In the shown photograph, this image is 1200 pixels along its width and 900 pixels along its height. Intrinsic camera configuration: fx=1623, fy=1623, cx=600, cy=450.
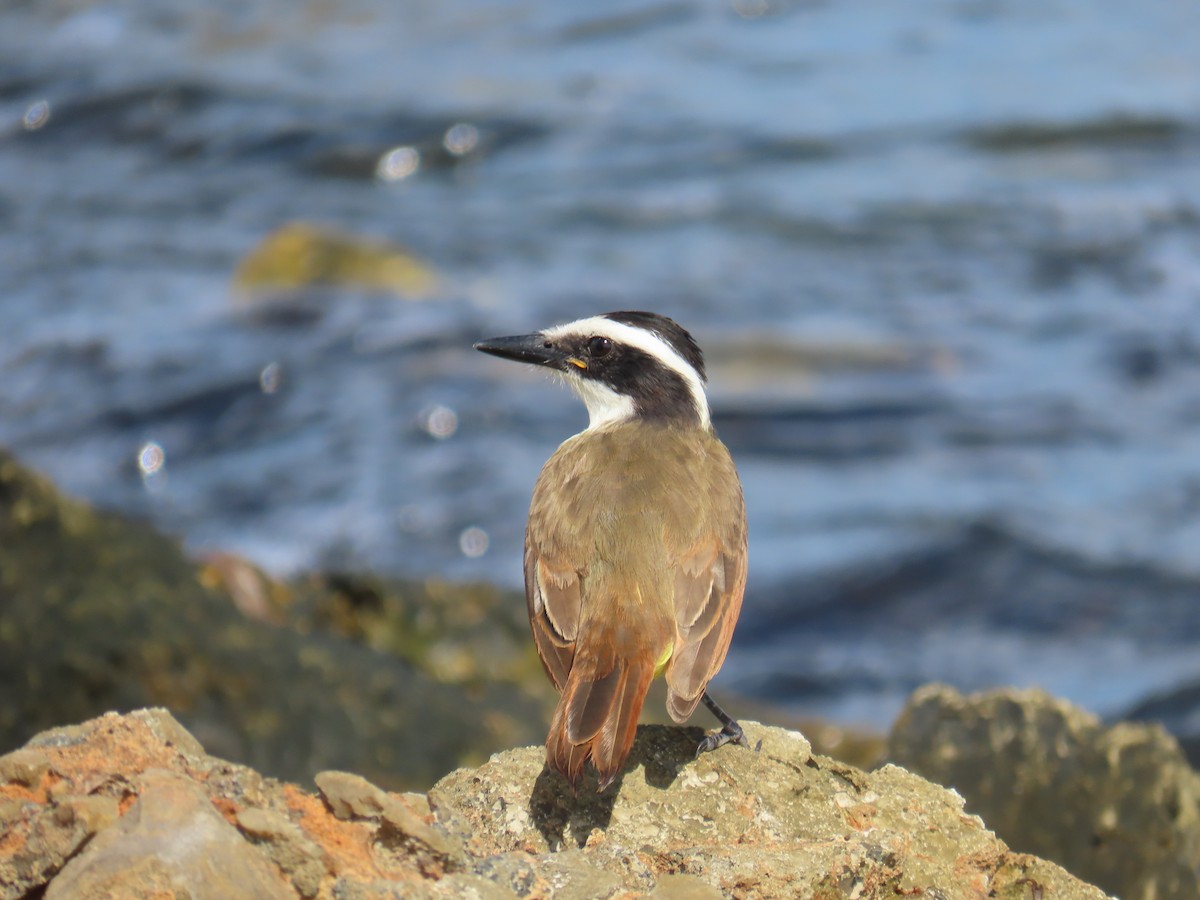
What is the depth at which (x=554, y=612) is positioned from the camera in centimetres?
504

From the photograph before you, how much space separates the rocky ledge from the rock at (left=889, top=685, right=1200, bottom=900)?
1669mm

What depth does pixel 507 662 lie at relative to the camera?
9.29m

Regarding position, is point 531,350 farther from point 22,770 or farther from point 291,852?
point 291,852

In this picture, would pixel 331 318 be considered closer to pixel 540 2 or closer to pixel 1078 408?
pixel 1078 408

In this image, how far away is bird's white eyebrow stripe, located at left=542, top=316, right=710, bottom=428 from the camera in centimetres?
635

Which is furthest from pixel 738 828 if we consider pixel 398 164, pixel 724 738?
pixel 398 164

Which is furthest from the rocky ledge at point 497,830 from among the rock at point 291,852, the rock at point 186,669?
the rock at point 186,669

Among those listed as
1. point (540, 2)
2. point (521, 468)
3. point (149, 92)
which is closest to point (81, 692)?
point (521, 468)

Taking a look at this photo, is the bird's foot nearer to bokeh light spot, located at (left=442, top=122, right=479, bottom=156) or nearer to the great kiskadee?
the great kiskadee

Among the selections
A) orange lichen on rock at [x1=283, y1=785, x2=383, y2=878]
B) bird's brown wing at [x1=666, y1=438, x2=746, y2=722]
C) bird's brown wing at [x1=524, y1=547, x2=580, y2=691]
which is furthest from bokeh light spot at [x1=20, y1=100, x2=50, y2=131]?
orange lichen on rock at [x1=283, y1=785, x2=383, y2=878]

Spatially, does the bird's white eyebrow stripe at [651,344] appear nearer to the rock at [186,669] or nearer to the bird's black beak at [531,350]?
the bird's black beak at [531,350]

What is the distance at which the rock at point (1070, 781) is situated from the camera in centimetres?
587

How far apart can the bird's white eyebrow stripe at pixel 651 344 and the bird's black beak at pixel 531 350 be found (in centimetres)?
7

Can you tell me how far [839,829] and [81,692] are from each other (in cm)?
364
